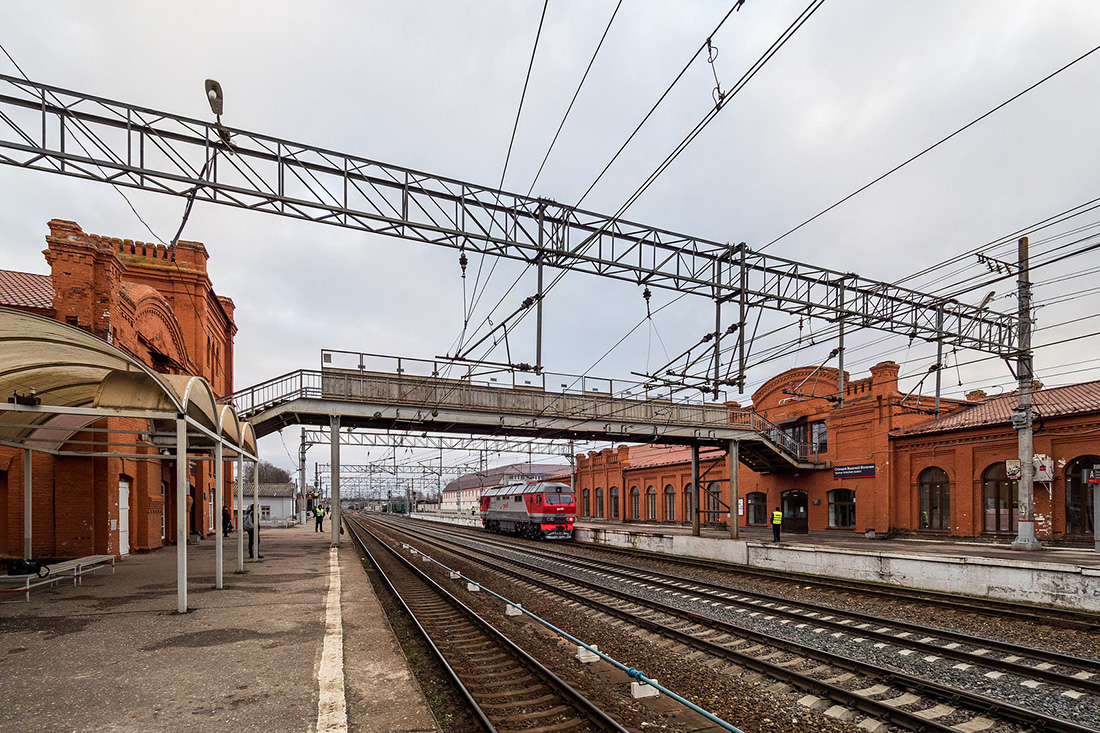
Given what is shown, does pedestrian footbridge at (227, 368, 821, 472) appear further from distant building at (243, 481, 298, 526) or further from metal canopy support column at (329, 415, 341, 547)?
distant building at (243, 481, 298, 526)

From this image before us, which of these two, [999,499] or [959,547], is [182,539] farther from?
[999,499]

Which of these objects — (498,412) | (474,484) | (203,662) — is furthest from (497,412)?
(474,484)

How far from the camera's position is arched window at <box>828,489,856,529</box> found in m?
28.0

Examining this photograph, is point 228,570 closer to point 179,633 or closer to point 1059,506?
point 179,633

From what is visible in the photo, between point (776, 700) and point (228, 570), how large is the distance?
14056mm

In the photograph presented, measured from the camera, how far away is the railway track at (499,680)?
20.0 ft

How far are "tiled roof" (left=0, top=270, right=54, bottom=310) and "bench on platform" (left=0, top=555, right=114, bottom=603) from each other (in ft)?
21.3

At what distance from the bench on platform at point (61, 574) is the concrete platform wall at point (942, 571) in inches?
676

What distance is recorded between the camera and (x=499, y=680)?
752 centimetres

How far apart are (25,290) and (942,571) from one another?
24.1 metres

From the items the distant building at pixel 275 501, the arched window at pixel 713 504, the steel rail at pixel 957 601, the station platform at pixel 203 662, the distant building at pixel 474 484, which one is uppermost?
the station platform at pixel 203 662

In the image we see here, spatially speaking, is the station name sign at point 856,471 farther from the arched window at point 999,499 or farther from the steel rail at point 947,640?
the steel rail at point 947,640

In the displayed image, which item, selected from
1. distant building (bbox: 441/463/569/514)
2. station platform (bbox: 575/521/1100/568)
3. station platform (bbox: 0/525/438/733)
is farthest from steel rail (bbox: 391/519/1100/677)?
distant building (bbox: 441/463/569/514)

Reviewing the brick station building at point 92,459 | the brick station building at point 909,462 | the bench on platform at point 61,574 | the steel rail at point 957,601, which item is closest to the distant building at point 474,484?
the brick station building at point 909,462
